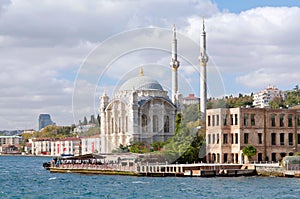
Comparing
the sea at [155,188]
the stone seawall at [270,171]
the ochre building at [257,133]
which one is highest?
the ochre building at [257,133]

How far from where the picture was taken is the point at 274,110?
76.8m

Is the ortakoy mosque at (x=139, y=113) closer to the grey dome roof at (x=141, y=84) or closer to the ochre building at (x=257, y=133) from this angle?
the grey dome roof at (x=141, y=84)

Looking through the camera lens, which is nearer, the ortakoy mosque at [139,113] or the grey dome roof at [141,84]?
the ortakoy mosque at [139,113]

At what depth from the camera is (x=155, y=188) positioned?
178ft

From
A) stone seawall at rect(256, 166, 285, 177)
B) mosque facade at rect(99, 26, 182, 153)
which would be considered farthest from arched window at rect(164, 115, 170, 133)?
stone seawall at rect(256, 166, 285, 177)

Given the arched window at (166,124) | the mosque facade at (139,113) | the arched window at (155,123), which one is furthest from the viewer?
the arched window at (166,124)

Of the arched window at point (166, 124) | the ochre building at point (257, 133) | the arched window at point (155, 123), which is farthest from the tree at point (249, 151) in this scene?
the arched window at point (166, 124)

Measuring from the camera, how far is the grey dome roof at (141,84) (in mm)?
114062

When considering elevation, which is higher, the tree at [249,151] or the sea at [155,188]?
the tree at [249,151]

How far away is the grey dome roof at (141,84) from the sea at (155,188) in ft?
156

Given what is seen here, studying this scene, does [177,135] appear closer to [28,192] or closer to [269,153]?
[269,153]

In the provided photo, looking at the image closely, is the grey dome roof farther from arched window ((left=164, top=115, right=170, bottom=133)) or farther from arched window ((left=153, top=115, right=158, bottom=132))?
arched window ((left=164, top=115, right=170, bottom=133))

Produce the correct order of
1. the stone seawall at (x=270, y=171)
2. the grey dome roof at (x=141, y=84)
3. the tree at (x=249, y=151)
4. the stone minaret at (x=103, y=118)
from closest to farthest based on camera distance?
the stone seawall at (x=270, y=171)
the tree at (x=249, y=151)
the stone minaret at (x=103, y=118)
the grey dome roof at (x=141, y=84)

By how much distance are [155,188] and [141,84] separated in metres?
61.2
